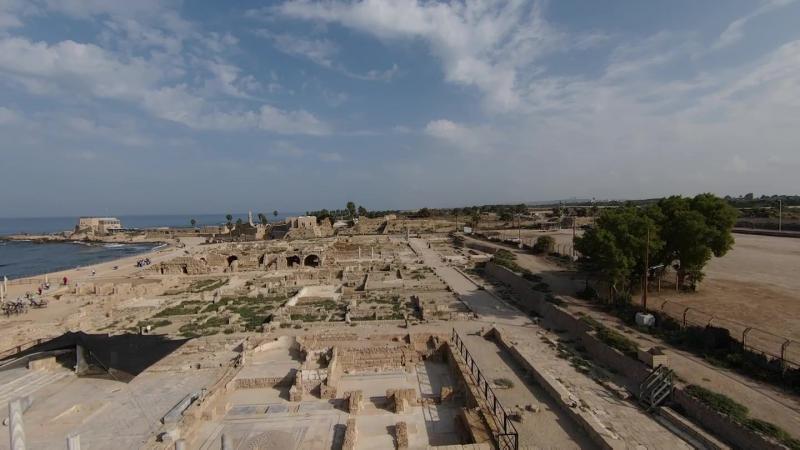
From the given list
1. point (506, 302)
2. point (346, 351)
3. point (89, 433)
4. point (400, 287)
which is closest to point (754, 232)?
point (506, 302)

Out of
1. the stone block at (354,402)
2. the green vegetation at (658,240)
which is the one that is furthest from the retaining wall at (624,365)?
the stone block at (354,402)

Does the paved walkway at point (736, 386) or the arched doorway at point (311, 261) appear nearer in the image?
the paved walkway at point (736, 386)

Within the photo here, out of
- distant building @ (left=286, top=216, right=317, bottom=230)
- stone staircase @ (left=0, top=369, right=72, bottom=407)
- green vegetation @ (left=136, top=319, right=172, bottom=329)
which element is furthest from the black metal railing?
distant building @ (left=286, top=216, right=317, bottom=230)

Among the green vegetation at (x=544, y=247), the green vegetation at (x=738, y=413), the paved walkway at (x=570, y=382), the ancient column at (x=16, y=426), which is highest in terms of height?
the ancient column at (x=16, y=426)

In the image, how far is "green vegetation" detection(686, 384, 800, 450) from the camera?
9.20 meters

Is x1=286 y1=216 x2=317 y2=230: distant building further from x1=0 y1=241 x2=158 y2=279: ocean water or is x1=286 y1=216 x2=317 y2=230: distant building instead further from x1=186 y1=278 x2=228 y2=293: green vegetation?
x1=186 y1=278 x2=228 y2=293: green vegetation

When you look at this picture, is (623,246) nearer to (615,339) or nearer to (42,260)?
(615,339)

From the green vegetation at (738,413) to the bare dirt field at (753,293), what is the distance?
21.3 feet

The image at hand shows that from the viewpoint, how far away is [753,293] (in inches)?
824

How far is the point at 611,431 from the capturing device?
10.1m

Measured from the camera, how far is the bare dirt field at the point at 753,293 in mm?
16625

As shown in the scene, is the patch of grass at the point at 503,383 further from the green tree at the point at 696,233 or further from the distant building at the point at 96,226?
the distant building at the point at 96,226

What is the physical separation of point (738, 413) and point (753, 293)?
585 inches

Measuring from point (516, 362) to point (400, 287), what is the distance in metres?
14.0
